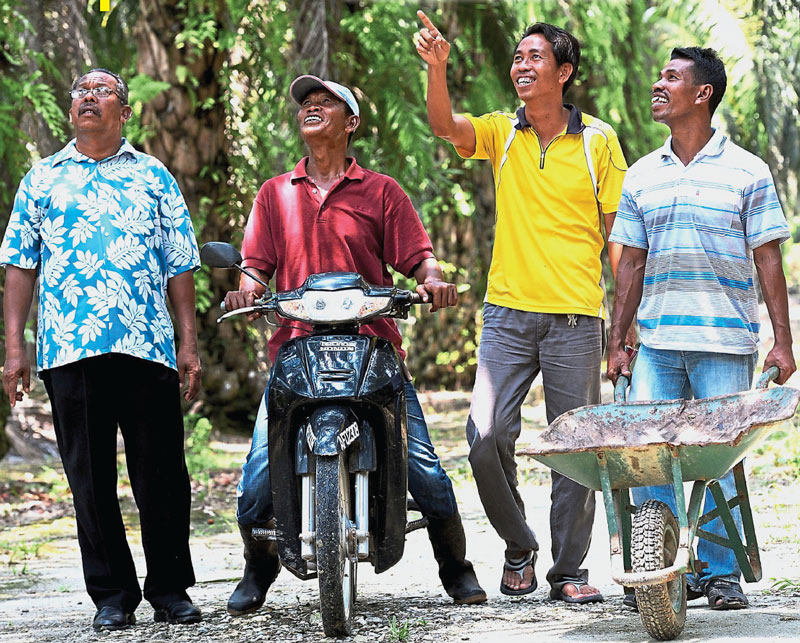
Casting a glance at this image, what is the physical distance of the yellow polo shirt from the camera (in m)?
5.06

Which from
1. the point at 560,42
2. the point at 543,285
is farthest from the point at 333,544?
the point at 560,42

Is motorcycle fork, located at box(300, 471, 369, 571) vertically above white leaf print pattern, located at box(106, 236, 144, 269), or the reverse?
white leaf print pattern, located at box(106, 236, 144, 269)

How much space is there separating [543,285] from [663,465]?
3.67ft

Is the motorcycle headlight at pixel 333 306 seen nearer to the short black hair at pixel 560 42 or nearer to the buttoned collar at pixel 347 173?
the buttoned collar at pixel 347 173

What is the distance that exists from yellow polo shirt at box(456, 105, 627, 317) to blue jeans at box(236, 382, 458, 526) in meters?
0.68

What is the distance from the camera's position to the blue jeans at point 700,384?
4805 mm

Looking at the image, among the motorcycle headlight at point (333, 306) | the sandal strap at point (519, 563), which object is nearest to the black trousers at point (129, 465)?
the motorcycle headlight at point (333, 306)

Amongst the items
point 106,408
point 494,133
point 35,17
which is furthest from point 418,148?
point 106,408

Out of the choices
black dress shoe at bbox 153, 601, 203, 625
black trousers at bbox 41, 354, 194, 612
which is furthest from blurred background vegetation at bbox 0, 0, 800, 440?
black dress shoe at bbox 153, 601, 203, 625


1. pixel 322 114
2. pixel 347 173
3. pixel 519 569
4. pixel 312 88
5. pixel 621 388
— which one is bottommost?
pixel 519 569

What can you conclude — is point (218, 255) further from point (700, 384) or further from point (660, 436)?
point (700, 384)

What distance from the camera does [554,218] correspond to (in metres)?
5.07

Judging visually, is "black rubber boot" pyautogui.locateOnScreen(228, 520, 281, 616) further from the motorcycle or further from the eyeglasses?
the eyeglasses

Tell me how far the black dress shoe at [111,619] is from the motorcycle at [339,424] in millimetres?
740
